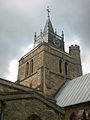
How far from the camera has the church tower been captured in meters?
24.4

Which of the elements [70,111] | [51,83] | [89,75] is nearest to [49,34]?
[51,83]

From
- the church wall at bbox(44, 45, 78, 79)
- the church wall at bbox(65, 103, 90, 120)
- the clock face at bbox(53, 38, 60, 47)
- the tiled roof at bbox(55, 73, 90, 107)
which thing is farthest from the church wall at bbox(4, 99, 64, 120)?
the clock face at bbox(53, 38, 60, 47)

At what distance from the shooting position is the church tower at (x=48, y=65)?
24.4 meters

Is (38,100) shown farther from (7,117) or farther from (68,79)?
(68,79)

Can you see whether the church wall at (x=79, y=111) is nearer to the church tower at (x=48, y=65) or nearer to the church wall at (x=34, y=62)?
the church tower at (x=48, y=65)

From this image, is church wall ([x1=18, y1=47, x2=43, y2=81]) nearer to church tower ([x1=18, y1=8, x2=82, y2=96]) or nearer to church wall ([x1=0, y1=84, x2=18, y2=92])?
church tower ([x1=18, y1=8, x2=82, y2=96])

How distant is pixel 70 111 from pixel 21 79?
12.7 meters

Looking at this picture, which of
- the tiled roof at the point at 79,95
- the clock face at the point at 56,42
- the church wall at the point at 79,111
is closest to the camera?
the church wall at the point at 79,111

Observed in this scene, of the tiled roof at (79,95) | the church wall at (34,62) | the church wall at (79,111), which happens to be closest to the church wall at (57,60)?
the church wall at (34,62)

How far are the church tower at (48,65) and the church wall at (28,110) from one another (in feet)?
24.3

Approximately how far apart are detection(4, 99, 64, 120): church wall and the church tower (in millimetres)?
7391

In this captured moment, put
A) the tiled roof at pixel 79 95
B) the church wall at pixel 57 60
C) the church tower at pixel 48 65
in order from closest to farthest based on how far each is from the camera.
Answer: the tiled roof at pixel 79 95
the church tower at pixel 48 65
the church wall at pixel 57 60

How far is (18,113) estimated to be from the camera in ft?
44.0

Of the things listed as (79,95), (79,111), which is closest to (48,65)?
(79,95)
